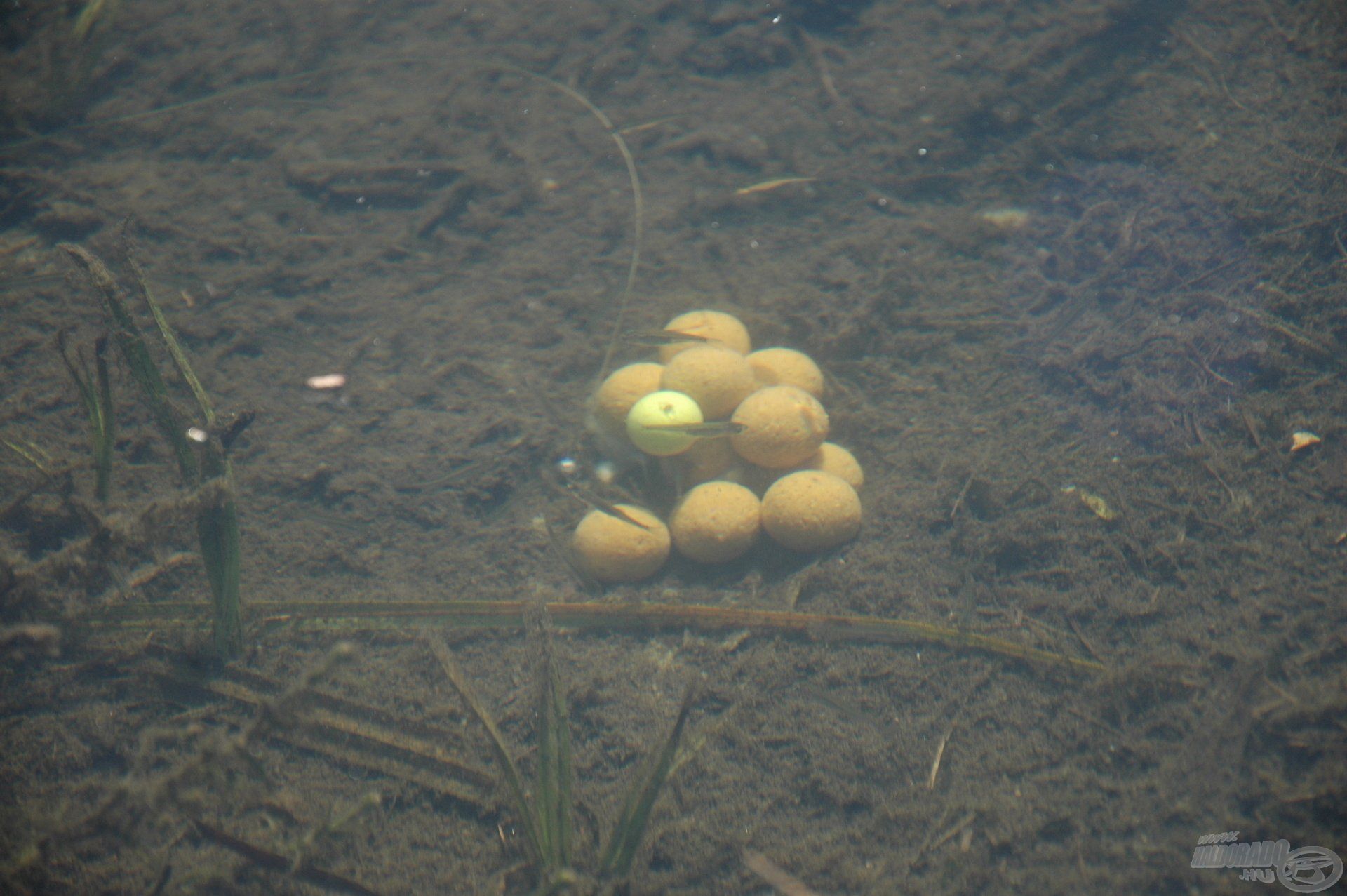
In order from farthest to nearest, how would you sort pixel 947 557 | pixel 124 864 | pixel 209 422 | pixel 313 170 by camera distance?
pixel 313 170, pixel 947 557, pixel 209 422, pixel 124 864

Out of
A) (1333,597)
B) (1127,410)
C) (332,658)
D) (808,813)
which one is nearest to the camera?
(332,658)

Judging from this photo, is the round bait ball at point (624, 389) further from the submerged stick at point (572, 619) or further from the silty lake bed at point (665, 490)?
the submerged stick at point (572, 619)

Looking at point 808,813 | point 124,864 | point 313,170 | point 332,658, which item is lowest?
point 808,813

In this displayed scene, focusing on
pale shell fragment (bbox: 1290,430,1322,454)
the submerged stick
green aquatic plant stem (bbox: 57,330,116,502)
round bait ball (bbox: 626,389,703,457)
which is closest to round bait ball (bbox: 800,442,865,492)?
round bait ball (bbox: 626,389,703,457)

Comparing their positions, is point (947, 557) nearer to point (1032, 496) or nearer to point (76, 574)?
point (1032, 496)

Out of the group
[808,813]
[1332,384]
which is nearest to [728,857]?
[808,813]

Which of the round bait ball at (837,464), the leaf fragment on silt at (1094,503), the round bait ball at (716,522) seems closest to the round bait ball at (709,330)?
the round bait ball at (837,464)

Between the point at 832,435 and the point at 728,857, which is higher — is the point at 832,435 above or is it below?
above
